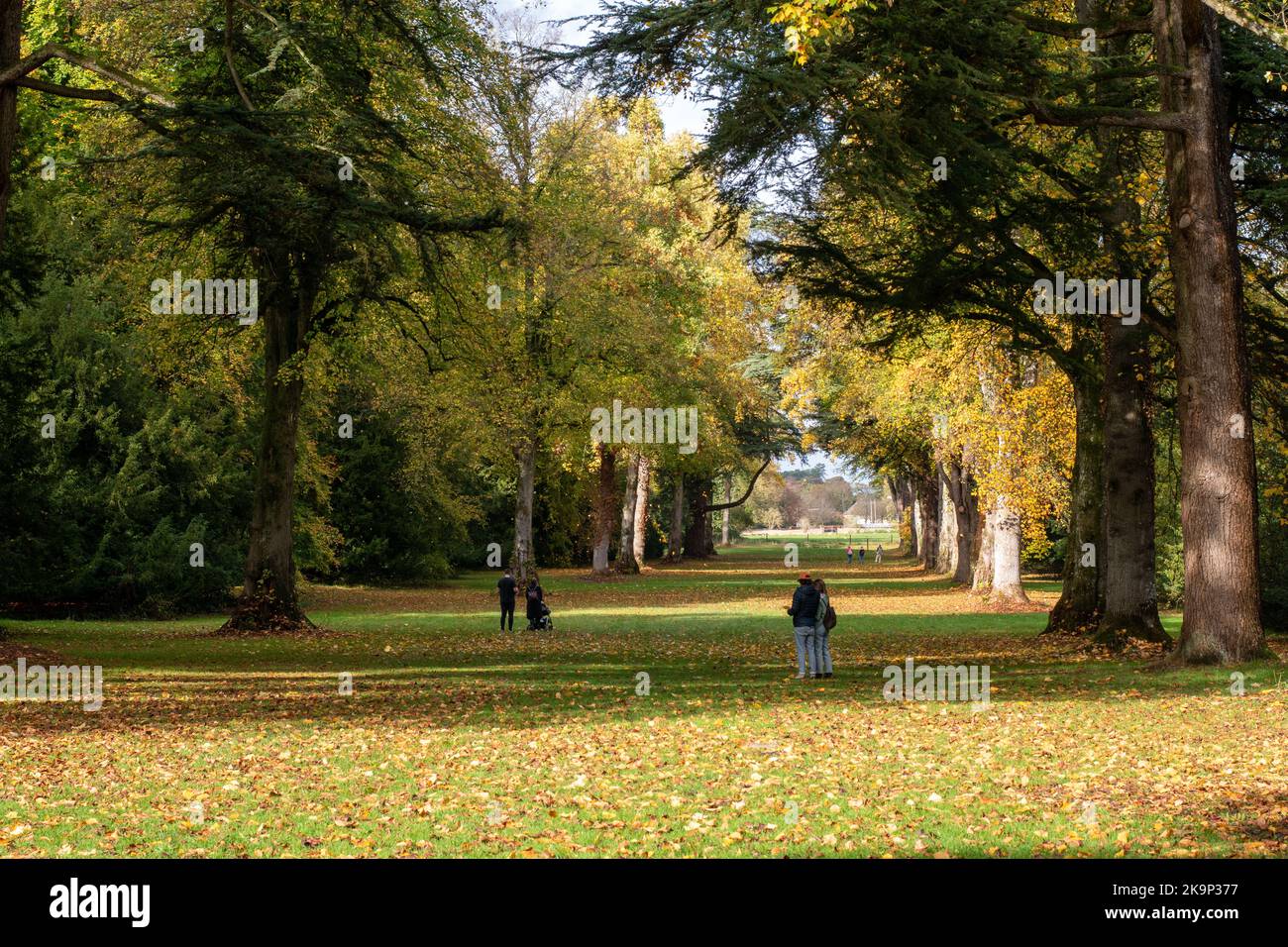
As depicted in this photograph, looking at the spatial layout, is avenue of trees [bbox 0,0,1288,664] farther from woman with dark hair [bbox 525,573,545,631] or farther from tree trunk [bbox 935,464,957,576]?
tree trunk [bbox 935,464,957,576]

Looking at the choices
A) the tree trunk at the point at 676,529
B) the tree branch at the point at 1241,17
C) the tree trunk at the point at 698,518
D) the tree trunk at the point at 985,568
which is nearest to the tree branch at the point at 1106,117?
the tree branch at the point at 1241,17

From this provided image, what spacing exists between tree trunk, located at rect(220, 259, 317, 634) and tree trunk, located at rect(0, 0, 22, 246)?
1081 cm

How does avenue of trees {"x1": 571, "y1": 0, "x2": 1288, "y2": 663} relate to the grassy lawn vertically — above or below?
above

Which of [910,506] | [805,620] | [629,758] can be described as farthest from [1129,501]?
[910,506]

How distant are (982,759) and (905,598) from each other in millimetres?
30846

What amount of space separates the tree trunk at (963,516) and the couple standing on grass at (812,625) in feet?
86.8

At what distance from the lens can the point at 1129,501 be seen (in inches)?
873

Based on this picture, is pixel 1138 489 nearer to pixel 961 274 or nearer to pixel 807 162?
pixel 961 274

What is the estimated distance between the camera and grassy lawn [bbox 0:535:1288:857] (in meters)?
8.62

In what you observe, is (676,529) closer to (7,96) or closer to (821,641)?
(821,641)

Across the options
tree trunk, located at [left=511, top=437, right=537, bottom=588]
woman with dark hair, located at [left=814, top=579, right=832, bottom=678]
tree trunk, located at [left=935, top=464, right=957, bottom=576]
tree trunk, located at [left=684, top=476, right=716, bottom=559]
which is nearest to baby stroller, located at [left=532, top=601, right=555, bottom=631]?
woman with dark hair, located at [left=814, top=579, right=832, bottom=678]

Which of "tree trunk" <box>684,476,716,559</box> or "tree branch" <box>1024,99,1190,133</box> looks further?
"tree trunk" <box>684,476,716,559</box>

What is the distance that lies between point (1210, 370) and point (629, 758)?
10563mm

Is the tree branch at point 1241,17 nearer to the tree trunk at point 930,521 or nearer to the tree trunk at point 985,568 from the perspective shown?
the tree trunk at point 985,568
